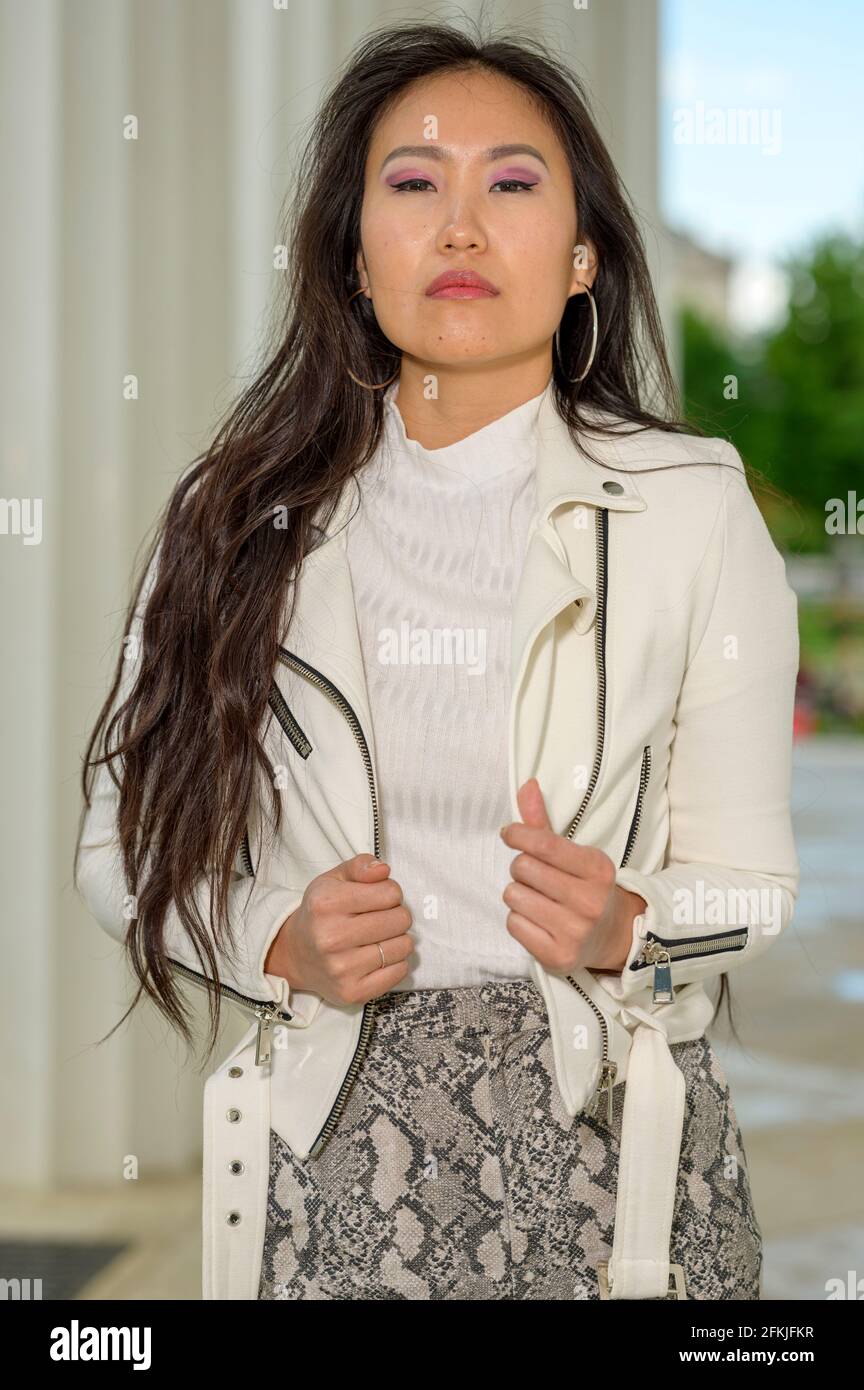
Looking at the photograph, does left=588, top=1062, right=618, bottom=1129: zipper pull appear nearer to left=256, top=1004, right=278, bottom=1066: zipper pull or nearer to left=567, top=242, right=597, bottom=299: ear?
left=256, top=1004, right=278, bottom=1066: zipper pull

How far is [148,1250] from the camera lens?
2.84 meters

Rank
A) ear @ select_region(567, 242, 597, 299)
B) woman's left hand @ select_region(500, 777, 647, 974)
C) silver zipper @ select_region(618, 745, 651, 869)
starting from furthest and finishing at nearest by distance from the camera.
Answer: ear @ select_region(567, 242, 597, 299)
silver zipper @ select_region(618, 745, 651, 869)
woman's left hand @ select_region(500, 777, 647, 974)

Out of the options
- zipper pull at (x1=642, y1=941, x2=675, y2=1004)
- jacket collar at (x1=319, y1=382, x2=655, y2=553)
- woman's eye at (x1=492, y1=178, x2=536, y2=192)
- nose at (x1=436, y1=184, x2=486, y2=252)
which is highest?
woman's eye at (x1=492, y1=178, x2=536, y2=192)

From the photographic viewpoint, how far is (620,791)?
113cm

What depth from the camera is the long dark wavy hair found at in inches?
45.8

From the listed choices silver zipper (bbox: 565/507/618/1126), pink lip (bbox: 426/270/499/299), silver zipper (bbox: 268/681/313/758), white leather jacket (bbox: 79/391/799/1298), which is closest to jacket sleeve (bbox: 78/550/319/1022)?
white leather jacket (bbox: 79/391/799/1298)

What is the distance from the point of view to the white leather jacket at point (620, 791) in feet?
3.60

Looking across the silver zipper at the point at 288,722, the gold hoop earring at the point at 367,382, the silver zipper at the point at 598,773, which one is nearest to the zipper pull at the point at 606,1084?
the silver zipper at the point at 598,773

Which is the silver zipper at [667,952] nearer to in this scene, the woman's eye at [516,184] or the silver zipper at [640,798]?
the silver zipper at [640,798]

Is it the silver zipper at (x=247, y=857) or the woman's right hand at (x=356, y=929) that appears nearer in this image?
the woman's right hand at (x=356, y=929)

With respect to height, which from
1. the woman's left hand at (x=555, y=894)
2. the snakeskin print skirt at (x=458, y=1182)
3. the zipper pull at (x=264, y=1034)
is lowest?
the snakeskin print skirt at (x=458, y=1182)

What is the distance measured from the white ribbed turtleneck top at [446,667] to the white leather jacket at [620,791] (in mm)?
39

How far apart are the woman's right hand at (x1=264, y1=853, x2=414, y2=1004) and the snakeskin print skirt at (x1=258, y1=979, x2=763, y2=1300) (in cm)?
8

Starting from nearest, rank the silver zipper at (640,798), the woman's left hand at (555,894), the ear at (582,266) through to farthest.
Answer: the woman's left hand at (555,894), the silver zipper at (640,798), the ear at (582,266)
